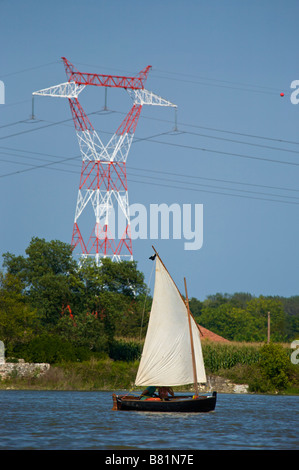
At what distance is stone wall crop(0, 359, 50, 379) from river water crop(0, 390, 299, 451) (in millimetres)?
12620

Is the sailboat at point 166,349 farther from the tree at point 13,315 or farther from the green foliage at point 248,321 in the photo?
the green foliage at point 248,321

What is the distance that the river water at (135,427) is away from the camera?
32.2 meters

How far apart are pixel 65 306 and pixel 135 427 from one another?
147 ft

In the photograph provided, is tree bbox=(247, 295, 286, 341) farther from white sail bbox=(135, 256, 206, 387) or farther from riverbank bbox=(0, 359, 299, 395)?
white sail bbox=(135, 256, 206, 387)

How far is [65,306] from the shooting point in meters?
82.9

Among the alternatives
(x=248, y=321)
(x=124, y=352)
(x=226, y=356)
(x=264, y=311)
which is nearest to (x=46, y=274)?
(x=124, y=352)

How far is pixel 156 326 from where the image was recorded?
45.9 m

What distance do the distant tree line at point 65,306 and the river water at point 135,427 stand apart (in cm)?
1814

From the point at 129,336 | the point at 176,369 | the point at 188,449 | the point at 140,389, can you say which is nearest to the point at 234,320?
the point at 129,336

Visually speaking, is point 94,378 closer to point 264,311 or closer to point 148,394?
point 148,394

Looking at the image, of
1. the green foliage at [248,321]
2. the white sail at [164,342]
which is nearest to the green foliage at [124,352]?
the white sail at [164,342]

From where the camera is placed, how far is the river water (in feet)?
105

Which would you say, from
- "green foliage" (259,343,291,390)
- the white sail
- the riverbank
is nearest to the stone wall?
the riverbank
